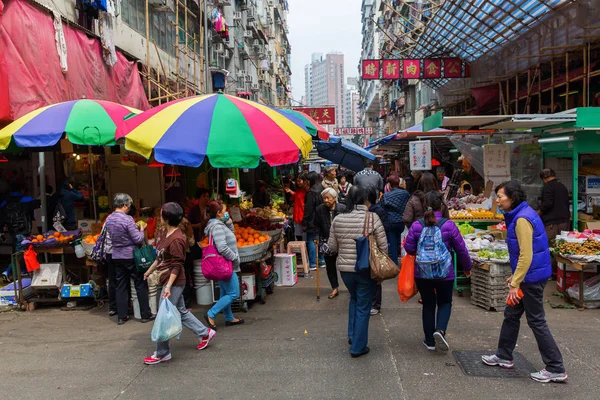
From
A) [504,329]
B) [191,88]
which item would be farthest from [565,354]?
[191,88]

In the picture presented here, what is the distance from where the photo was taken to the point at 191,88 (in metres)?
18.8

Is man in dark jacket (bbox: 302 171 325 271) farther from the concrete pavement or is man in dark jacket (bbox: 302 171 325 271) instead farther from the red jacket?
the concrete pavement

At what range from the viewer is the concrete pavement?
4.07m

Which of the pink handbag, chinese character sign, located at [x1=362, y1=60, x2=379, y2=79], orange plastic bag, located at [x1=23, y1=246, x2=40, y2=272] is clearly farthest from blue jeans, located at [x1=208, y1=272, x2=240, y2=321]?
chinese character sign, located at [x1=362, y1=60, x2=379, y2=79]

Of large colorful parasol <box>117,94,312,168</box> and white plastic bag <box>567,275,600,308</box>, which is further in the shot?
white plastic bag <box>567,275,600,308</box>

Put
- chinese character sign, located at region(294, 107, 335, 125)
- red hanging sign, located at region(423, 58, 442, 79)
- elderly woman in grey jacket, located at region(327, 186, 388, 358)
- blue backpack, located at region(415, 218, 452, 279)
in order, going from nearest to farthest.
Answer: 1. blue backpack, located at region(415, 218, 452, 279)
2. elderly woman in grey jacket, located at region(327, 186, 388, 358)
3. red hanging sign, located at region(423, 58, 442, 79)
4. chinese character sign, located at region(294, 107, 335, 125)

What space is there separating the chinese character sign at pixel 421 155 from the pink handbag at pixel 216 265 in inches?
282

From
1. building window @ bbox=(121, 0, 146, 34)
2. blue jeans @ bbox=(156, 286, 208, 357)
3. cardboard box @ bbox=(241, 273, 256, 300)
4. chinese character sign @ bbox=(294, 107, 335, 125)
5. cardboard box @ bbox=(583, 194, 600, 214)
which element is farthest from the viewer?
chinese character sign @ bbox=(294, 107, 335, 125)

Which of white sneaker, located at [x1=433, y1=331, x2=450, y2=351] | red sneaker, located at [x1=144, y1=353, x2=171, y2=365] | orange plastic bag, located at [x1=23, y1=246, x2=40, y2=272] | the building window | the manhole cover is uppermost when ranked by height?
the building window

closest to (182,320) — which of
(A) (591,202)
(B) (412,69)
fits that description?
(A) (591,202)

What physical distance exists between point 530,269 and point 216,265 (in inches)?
→ 133

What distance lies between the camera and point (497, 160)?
9445 millimetres

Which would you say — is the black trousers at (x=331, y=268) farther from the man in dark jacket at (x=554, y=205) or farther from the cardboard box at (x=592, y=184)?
the cardboard box at (x=592, y=184)

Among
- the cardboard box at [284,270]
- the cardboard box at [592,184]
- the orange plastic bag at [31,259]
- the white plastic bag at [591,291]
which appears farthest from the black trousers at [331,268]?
the cardboard box at [592,184]
